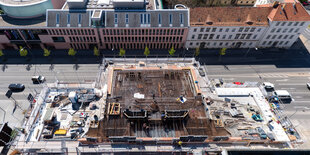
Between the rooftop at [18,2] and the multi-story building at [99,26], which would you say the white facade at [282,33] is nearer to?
the multi-story building at [99,26]

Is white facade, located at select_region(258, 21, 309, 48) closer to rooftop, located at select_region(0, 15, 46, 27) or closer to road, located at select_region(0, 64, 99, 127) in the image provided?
road, located at select_region(0, 64, 99, 127)

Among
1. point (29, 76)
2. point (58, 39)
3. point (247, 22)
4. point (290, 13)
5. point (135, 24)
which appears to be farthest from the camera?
point (58, 39)

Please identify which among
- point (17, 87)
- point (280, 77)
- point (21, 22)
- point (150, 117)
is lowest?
point (150, 117)

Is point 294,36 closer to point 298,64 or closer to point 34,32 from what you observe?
point 298,64

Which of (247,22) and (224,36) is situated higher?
(247,22)

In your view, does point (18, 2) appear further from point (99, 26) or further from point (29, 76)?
point (99, 26)

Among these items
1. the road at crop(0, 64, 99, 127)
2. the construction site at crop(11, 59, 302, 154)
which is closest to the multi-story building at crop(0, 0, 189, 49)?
the road at crop(0, 64, 99, 127)

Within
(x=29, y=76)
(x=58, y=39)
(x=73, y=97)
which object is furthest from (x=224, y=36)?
(x=29, y=76)
